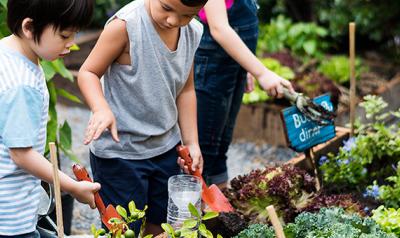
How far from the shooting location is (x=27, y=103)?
2.26m

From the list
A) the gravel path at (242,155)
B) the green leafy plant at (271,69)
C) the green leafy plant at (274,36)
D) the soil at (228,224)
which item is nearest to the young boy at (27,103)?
the soil at (228,224)

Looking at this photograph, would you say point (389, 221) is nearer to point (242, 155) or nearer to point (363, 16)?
point (242, 155)

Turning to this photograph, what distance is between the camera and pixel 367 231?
275cm

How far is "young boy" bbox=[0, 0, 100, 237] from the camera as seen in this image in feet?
7.38

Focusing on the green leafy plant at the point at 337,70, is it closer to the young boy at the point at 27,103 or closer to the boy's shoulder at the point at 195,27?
the boy's shoulder at the point at 195,27

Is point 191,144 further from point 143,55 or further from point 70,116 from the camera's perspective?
point 70,116

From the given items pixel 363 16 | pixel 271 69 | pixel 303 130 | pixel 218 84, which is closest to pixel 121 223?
pixel 303 130

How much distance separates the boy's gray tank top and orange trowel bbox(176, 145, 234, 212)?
0.35 feet

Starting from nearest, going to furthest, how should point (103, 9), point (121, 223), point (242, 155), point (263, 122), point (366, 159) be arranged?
point (121, 223) → point (366, 159) → point (242, 155) → point (263, 122) → point (103, 9)

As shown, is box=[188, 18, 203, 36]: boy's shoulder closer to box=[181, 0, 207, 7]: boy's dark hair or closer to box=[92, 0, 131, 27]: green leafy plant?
box=[181, 0, 207, 7]: boy's dark hair

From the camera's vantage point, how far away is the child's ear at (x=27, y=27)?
7.50 ft

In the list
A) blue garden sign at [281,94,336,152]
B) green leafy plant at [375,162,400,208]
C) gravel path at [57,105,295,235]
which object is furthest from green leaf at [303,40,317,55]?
green leafy plant at [375,162,400,208]

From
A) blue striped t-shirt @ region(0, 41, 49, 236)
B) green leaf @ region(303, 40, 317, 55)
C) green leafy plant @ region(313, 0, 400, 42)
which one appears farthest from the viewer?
green leafy plant @ region(313, 0, 400, 42)

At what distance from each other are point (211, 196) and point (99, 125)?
74 centimetres
